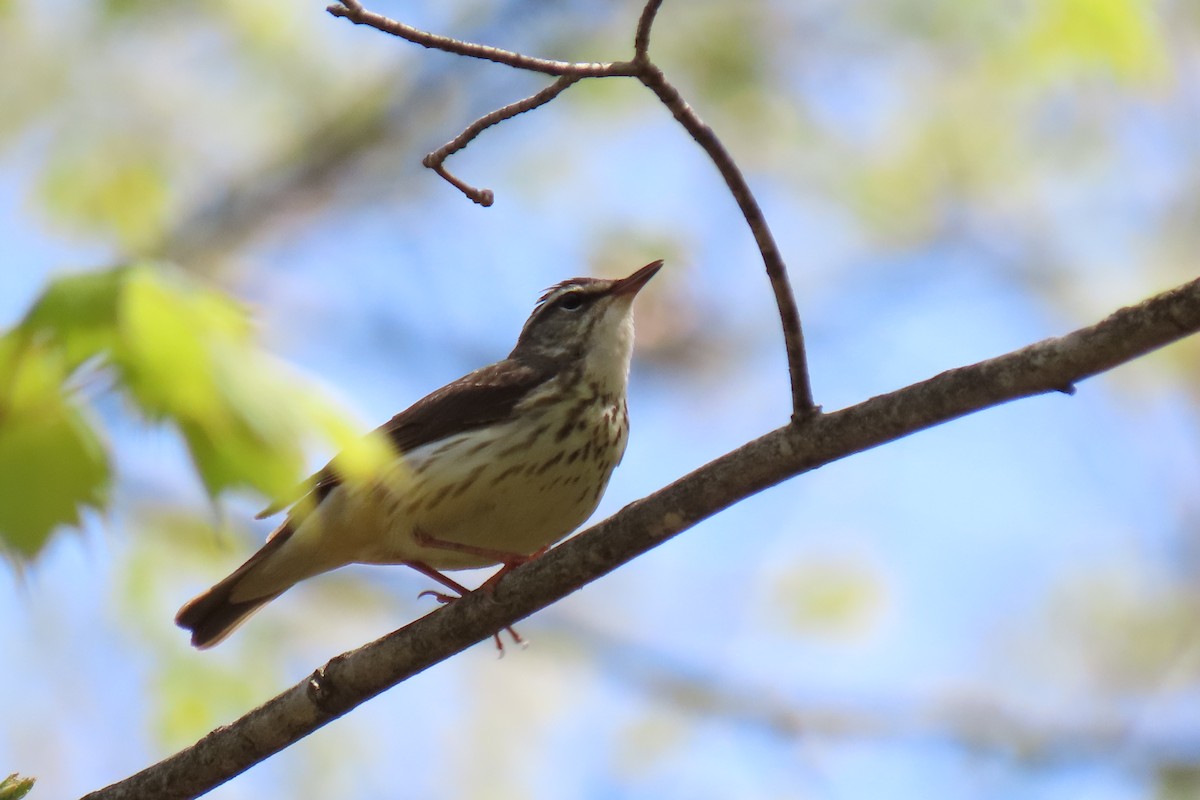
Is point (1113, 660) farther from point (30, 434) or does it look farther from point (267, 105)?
point (30, 434)

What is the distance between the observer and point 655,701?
10.2m

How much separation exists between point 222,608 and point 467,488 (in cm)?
145

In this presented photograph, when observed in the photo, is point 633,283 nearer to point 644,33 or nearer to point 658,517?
point 658,517

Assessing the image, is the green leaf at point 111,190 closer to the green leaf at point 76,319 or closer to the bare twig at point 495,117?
the bare twig at point 495,117

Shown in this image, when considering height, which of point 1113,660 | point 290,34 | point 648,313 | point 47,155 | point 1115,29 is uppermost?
point 290,34

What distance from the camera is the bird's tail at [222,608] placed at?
Result: 6188 millimetres

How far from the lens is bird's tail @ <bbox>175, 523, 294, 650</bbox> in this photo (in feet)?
20.3

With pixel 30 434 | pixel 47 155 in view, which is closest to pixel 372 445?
pixel 30 434

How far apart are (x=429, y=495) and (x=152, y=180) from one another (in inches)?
240

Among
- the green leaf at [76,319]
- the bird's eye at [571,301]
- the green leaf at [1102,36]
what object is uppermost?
the green leaf at [1102,36]

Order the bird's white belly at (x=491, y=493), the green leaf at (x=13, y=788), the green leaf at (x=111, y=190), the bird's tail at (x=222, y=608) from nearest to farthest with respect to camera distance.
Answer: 1. the green leaf at (x=13, y=788)
2. the bird's white belly at (x=491, y=493)
3. the bird's tail at (x=222, y=608)
4. the green leaf at (x=111, y=190)

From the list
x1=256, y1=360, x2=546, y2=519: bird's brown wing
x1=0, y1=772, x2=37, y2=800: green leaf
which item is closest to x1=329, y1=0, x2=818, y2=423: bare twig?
x1=0, y1=772, x2=37, y2=800: green leaf

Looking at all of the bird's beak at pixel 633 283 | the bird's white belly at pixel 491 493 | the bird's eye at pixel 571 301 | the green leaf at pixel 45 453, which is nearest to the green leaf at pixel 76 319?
A: the green leaf at pixel 45 453

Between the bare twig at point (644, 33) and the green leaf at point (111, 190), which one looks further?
the green leaf at point (111, 190)
